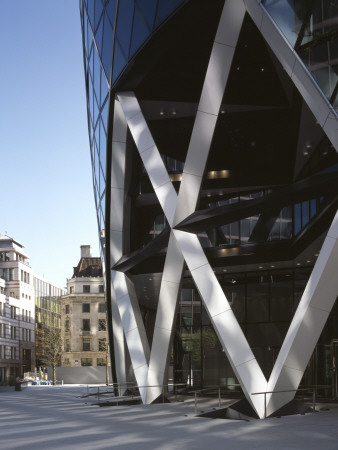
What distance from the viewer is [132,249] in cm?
3447

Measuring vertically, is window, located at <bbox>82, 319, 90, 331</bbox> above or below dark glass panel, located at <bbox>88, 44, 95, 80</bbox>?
below

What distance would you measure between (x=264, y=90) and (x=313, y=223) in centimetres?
604

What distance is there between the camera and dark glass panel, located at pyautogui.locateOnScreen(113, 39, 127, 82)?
28453 mm

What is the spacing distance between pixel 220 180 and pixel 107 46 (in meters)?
8.50

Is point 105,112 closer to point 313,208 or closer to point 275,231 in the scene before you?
point 275,231

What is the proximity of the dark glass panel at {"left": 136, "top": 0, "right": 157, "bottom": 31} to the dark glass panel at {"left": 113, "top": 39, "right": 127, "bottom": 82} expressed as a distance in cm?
255

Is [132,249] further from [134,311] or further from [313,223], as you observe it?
[313,223]

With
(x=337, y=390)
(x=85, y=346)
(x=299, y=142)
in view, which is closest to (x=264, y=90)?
(x=299, y=142)

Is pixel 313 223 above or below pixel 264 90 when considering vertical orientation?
below

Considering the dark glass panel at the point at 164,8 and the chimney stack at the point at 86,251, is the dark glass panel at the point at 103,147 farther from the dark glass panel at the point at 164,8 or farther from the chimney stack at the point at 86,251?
the chimney stack at the point at 86,251

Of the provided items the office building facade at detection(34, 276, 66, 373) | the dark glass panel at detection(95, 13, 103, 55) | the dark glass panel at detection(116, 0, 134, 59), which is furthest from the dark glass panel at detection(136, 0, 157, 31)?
the office building facade at detection(34, 276, 66, 373)

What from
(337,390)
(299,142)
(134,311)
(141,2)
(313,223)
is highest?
(141,2)

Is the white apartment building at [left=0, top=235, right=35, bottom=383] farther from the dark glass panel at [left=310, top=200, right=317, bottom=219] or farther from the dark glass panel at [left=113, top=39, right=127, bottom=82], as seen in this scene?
the dark glass panel at [left=310, top=200, right=317, bottom=219]

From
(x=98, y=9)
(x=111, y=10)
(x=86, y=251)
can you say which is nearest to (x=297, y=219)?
(x=111, y=10)
